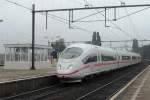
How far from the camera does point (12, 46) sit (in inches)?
2034

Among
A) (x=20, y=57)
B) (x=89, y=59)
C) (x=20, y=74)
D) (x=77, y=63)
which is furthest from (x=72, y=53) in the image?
(x=20, y=57)

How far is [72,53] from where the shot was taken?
27.7 meters

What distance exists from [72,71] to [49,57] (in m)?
35.7

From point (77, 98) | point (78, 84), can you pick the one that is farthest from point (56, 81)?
point (77, 98)

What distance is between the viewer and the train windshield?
27.2m

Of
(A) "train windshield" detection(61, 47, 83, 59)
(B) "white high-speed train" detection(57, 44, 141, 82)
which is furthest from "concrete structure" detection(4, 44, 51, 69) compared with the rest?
(A) "train windshield" detection(61, 47, 83, 59)

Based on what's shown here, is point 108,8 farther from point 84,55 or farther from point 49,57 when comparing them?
point 49,57

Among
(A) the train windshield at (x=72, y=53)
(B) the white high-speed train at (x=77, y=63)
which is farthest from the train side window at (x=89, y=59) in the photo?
(A) the train windshield at (x=72, y=53)

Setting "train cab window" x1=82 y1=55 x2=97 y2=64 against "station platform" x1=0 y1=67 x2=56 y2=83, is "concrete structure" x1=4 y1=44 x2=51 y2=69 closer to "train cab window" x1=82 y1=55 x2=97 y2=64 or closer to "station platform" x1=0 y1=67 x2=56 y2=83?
"station platform" x1=0 y1=67 x2=56 y2=83

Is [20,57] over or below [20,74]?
over

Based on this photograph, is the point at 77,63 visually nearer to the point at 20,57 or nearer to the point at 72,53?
the point at 72,53

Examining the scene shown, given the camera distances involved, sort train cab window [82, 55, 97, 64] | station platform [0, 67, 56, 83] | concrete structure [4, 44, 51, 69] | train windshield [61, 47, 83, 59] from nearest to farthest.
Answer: train windshield [61, 47, 83, 59], station platform [0, 67, 56, 83], train cab window [82, 55, 97, 64], concrete structure [4, 44, 51, 69]

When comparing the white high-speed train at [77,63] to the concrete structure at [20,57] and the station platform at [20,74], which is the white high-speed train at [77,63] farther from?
the concrete structure at [20,57]

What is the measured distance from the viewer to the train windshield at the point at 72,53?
27.2 m
